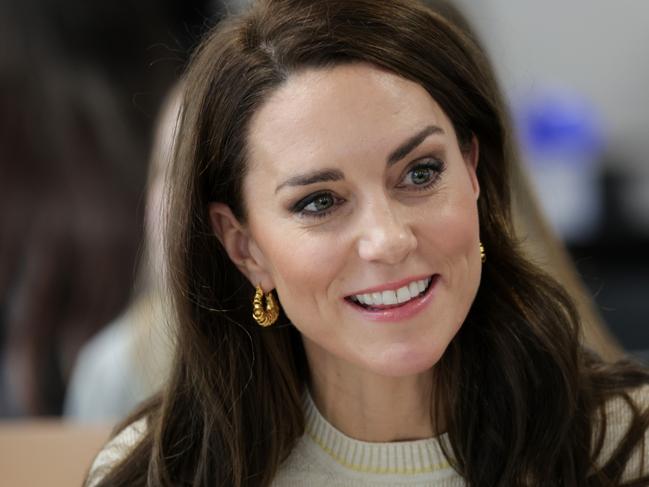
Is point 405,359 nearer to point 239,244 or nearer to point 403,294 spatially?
point 403,294

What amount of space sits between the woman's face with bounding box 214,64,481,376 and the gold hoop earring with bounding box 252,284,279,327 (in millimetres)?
93

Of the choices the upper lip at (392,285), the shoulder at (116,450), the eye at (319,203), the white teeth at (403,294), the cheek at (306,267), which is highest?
the eye at (319,203)

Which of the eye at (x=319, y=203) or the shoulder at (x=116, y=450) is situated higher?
the eye at (x=319, y=203)

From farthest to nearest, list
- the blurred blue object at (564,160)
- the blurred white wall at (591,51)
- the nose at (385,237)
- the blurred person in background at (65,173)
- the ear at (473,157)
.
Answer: the blurred white wall at (591,51) < the blurred blue object at (564,160) < the blurred person in background at (65,173) < the ear at (473,157) < the nose at (385,237)

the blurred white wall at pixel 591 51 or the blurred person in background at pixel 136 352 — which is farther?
the blurred white wall at pixel 591 51

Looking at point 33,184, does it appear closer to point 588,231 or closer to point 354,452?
point 588,231

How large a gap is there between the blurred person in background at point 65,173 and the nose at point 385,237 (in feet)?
6.42

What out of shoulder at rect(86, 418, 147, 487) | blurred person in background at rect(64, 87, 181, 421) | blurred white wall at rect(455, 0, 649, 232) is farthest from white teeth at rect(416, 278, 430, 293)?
blurred white wall at rect(455, 0, 649, 232)

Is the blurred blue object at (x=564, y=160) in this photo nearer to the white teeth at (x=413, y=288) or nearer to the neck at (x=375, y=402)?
the neck at (x=375, y=402)

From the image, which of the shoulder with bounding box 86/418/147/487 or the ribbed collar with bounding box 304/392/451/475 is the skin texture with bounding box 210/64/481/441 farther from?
the shoulder with bounding box 86/418/147/487

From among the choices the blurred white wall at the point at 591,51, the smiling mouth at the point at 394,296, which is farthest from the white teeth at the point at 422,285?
the blurred white wall at the point at 591,51

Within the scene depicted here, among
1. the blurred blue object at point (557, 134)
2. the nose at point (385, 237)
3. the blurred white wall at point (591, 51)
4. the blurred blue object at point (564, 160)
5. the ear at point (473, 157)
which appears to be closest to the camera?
the nose at point (385, 237)

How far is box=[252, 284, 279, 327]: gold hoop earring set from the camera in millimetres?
1715

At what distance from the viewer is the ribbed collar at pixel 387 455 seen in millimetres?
1748
